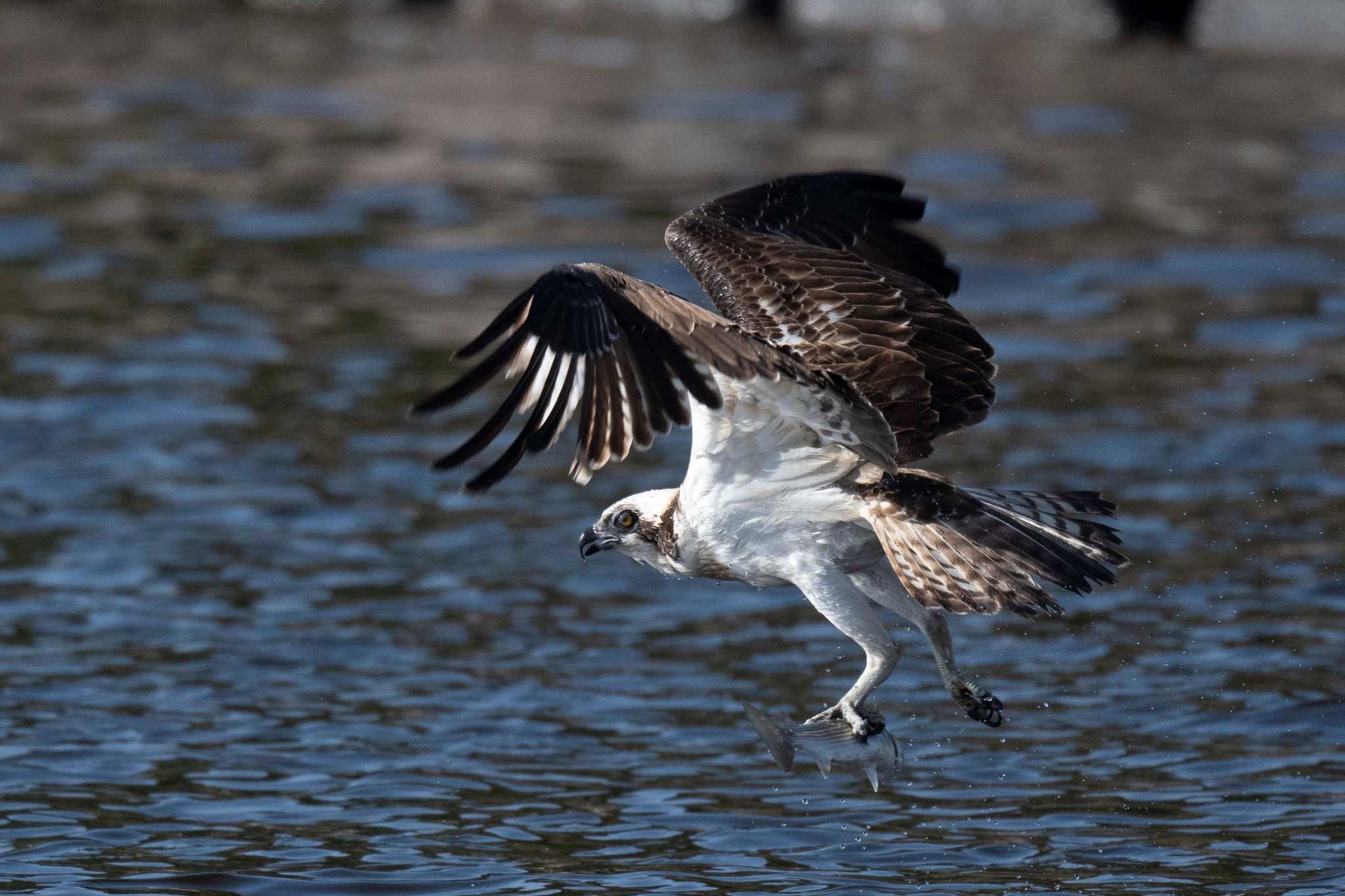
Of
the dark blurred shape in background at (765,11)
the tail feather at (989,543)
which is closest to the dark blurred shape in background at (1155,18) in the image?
the dark blurred shape in background at (765,11)

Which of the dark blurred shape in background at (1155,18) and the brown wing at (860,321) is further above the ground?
the dark blurred shape in background at (1155,18)

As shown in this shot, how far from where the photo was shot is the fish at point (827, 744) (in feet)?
22.3

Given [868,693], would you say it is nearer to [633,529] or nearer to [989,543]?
[989,543]

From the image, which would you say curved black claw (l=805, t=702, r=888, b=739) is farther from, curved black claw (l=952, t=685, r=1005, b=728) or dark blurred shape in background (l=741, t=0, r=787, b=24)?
dark blurred shape in background (l=741, t=0, r=787, b=24)

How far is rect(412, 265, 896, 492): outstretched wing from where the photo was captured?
19.3ft

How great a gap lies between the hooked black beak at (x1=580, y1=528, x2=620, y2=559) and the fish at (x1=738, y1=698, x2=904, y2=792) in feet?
2.82

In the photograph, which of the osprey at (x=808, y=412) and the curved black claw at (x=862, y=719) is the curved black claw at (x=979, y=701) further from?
the curved black claw at (x=862, y=719)

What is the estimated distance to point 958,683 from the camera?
694 centimetres

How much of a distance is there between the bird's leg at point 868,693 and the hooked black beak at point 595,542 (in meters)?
0.97

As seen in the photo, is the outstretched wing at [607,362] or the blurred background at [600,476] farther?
the blurred background at [600,476]

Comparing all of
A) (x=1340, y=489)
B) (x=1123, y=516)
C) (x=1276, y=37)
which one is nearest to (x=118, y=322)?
(x=1123, y=516)

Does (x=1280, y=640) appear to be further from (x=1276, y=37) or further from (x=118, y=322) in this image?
(x=1276, y=37)

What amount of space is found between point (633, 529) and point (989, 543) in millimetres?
1439

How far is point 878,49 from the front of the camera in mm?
19984
